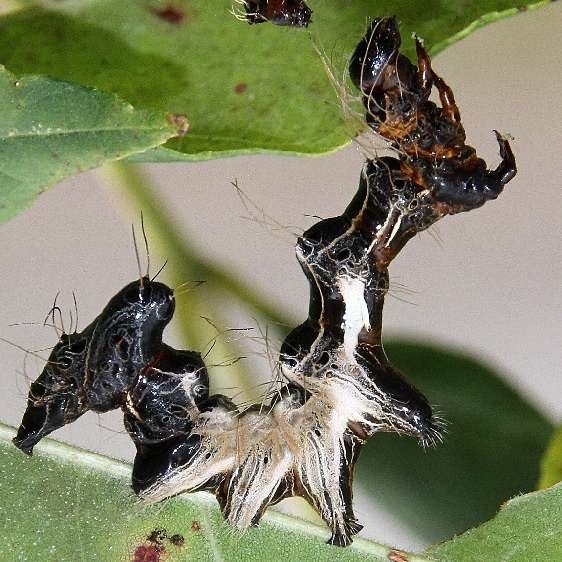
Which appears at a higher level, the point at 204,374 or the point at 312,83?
the point at 312,83

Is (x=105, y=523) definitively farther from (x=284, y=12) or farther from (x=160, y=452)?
(x=284, y=12)

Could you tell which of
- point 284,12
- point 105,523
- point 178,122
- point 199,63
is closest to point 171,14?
point 199,63

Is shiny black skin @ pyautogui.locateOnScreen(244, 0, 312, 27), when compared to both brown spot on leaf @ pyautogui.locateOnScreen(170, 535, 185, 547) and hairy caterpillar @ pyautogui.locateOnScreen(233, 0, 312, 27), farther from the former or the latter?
brown spot on leaf @ pyautogui.locateOnScreen(170, 535, 185, 547)

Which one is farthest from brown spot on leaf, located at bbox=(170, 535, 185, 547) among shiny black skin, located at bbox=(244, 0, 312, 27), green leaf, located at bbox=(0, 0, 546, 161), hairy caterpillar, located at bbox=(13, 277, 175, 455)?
shiny black skin, located at bbox=(244, 0, 312, 27)

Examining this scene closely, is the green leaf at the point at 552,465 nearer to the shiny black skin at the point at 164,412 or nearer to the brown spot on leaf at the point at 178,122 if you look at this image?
the shiny black skin at the point at 164,412

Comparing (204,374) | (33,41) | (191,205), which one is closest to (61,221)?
(191,205)

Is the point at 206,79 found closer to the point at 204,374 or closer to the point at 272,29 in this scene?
the point at 272,29
